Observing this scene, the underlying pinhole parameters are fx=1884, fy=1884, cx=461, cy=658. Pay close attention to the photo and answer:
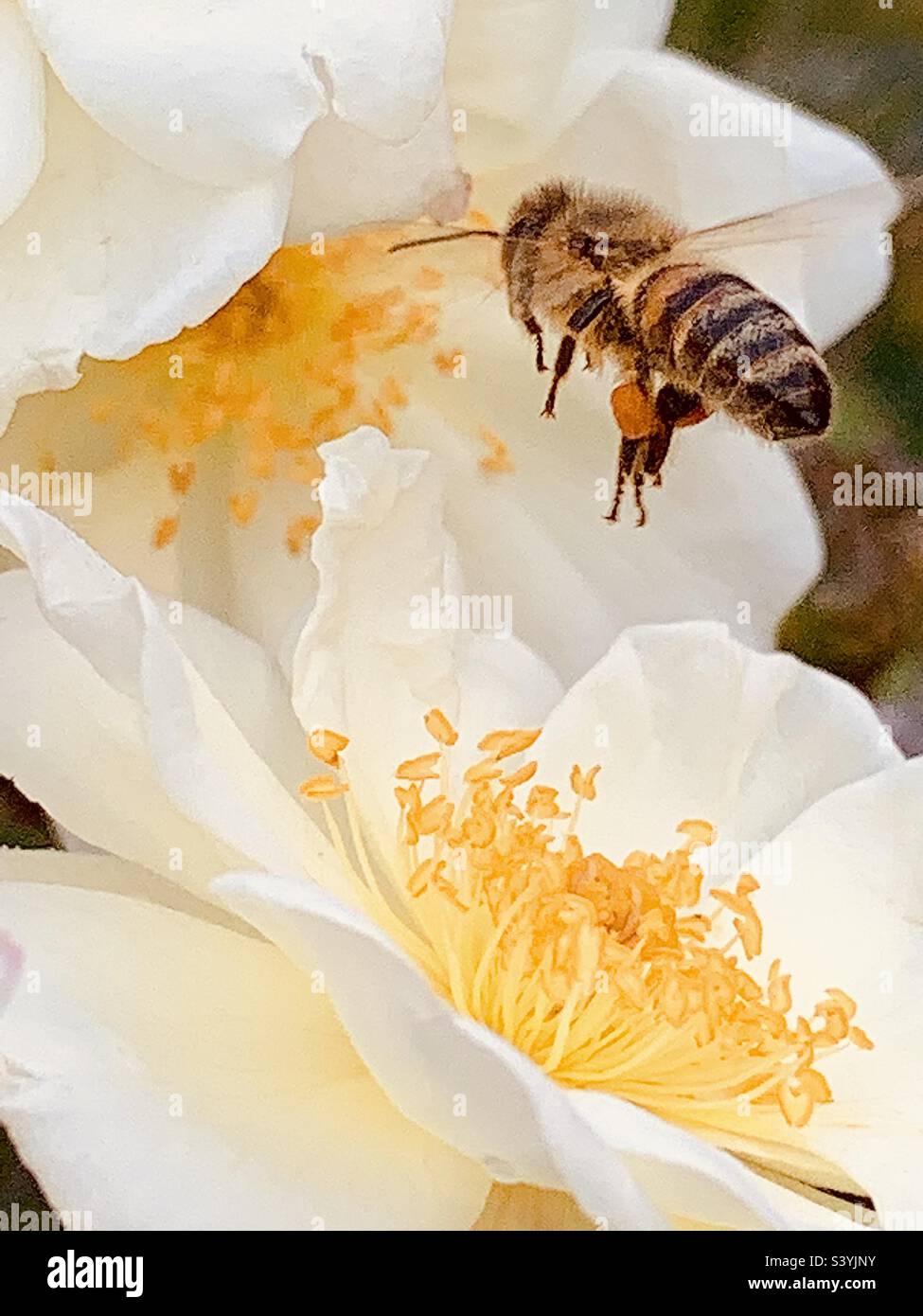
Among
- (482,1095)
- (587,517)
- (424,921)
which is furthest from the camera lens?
(587,517)

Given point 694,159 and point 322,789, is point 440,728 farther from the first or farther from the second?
point 694,159

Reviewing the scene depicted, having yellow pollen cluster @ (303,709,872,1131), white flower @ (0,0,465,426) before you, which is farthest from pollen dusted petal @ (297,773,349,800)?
white flower @ (0,0,465,426)

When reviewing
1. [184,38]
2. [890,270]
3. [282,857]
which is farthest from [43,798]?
[890,270]

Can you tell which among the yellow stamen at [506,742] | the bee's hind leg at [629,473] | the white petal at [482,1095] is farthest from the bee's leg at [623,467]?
the white petal at [482,1095]

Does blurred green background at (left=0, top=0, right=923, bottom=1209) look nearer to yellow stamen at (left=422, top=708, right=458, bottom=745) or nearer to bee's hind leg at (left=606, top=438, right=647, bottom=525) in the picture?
bee's hind leg at (left=606, top=438, right=647, bottom=525)

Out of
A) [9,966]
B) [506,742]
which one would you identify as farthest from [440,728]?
[9,966]

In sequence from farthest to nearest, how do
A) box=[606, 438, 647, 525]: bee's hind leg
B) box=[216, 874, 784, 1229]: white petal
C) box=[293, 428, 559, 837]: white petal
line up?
box=[606, 438, 647, 525]: bee's hind leg
box=[293, 428, 559, 837]: white petal
box=[216, 874, 784, 1229]: white petal
